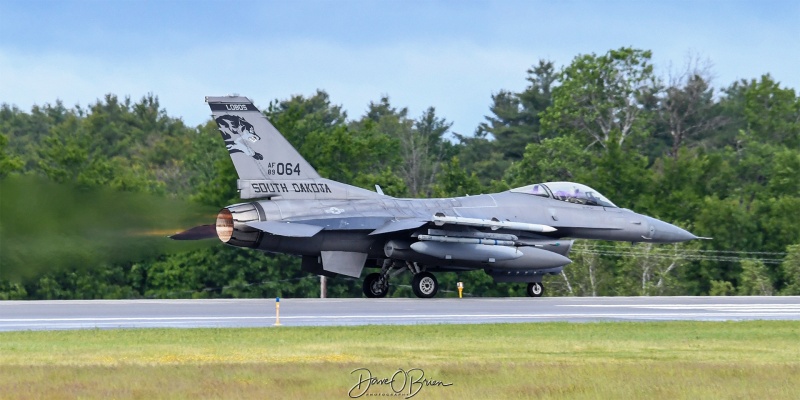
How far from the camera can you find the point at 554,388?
11945mm

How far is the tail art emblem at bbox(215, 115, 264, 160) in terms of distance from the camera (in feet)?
86.4

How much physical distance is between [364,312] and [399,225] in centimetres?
480

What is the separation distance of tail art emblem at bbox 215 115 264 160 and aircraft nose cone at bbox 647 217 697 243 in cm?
982

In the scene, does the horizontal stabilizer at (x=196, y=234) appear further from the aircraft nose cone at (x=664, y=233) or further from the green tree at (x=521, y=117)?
the green tree at (x=521, y=117)

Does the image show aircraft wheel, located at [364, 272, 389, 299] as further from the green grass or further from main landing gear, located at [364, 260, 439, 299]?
the green grass

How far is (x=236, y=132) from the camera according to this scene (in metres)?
26.3

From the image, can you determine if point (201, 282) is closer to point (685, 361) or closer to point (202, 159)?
point (202, 159)

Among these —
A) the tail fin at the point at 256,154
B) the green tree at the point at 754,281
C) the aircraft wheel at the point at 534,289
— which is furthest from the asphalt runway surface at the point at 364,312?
the green tree at the point at 754,281

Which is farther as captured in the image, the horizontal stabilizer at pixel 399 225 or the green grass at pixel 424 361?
the horizontal stabilizer at pixel 399 225

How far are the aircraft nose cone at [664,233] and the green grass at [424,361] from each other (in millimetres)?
10968

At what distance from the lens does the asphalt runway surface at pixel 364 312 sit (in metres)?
19.9

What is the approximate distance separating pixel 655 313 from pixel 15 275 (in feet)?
46.6

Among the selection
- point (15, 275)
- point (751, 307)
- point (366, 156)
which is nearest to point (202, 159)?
point (366, 156)
